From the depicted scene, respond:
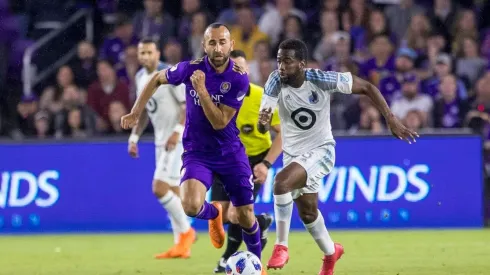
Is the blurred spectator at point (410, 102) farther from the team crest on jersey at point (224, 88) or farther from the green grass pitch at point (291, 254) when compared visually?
Answer: the team crest on jersey at point (224, 88)

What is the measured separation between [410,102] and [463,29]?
2.11 metres

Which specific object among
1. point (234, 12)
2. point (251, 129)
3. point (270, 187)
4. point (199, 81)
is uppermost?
point (234, 12)

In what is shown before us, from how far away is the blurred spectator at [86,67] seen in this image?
18.9 m

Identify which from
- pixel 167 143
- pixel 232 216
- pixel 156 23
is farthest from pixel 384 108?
pixel 156 23

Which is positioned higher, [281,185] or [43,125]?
[281,185]

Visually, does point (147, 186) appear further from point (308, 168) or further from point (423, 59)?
point (308, 168)

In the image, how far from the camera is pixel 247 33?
18.2 m

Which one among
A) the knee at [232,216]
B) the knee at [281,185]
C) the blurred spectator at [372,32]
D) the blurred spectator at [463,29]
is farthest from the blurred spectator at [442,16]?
the knee at [281,185]

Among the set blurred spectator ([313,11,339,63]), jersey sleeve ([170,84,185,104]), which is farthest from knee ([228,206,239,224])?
blurred spectator ([313,11,339,63])

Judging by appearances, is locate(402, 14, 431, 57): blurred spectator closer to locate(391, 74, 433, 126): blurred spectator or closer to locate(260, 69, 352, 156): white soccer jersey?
locate(391, 74, 433, 126): blurred spectator

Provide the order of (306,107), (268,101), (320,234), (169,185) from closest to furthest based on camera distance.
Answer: (268,101), (320,234), (306,107), (169,185)

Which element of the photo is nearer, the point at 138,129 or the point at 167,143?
the point at 167,143

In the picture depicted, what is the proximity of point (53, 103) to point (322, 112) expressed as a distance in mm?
9278

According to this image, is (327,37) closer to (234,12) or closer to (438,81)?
(234,12)
